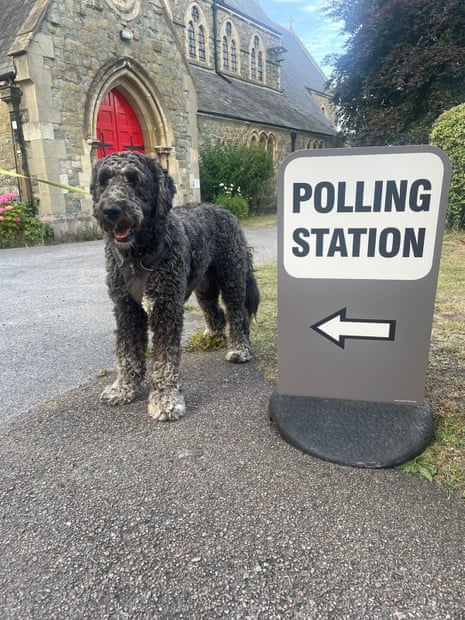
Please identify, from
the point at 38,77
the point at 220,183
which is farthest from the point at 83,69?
the point at 220,183

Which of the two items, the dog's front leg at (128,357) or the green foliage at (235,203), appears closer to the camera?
the dog's front leg at (128,357)

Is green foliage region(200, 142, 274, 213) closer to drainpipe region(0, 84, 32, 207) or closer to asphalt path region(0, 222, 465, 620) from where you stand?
drainpipe region(0, 84, 32, 207)

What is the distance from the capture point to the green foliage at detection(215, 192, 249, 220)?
18172mm

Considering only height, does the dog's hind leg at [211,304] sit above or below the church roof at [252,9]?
below

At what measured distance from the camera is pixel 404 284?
2408mm

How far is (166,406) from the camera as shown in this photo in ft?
9.53

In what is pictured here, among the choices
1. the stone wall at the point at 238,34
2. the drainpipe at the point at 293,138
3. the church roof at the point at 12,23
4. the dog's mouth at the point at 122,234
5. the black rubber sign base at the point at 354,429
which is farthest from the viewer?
the drainpipe at the point at 293,138

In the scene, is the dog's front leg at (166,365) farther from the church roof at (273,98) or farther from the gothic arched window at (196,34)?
the gothic arched window at (196,34)

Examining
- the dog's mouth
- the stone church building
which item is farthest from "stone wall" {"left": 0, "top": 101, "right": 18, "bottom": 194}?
the dog's mouth

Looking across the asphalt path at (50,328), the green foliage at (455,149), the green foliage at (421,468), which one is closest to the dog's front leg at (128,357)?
the asphalt path at (50,328)

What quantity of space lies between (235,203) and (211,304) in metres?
14.7

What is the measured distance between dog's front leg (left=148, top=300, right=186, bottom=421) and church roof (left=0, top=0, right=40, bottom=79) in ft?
38.0

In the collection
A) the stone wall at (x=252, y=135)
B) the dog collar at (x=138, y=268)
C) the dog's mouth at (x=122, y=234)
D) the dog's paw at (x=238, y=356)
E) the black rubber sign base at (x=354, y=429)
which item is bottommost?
the dog's paw at (x=238, y=356)

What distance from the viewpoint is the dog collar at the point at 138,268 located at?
9.29 ft
